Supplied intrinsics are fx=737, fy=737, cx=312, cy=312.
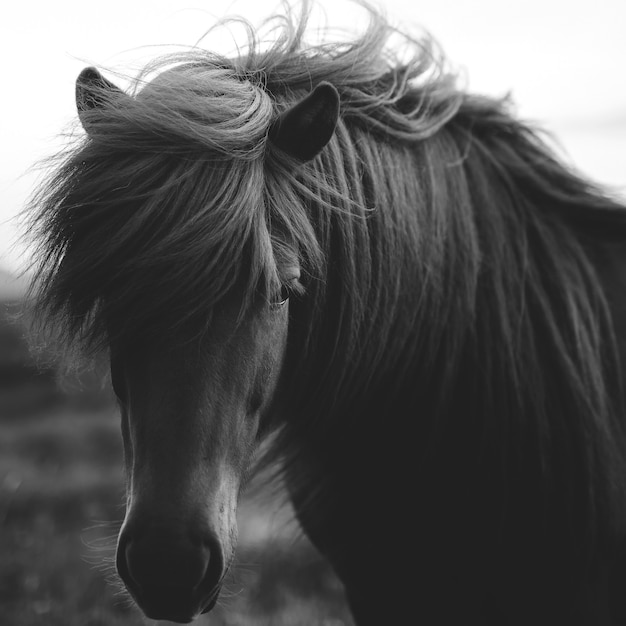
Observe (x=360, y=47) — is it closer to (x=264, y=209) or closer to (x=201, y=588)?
(x=264, y=209)

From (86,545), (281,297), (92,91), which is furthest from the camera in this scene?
(86,545)

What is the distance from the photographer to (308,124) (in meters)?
1.81

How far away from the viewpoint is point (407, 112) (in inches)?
91.7

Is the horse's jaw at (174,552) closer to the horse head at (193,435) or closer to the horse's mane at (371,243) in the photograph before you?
the horse head at (193,435)

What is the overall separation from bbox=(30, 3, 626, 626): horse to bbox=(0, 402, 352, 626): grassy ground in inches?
25.4

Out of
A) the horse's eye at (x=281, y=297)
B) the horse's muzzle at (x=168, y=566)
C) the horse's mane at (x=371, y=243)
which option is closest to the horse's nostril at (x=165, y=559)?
the horse's muzzle at (x=168, y=566)

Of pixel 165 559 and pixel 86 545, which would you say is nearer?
pixel 165 559

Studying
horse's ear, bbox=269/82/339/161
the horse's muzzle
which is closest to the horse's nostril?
the horse's muzzle

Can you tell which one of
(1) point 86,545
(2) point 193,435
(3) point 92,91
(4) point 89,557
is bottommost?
(4) point 89,557

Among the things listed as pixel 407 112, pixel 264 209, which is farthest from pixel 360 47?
pixel 264 209

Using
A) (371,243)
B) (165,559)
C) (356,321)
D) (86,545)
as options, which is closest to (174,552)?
(165,559)

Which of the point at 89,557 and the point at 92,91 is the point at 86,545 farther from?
the point at 92,91

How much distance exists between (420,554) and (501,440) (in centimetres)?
44

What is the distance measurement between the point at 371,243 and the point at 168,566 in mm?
1014
